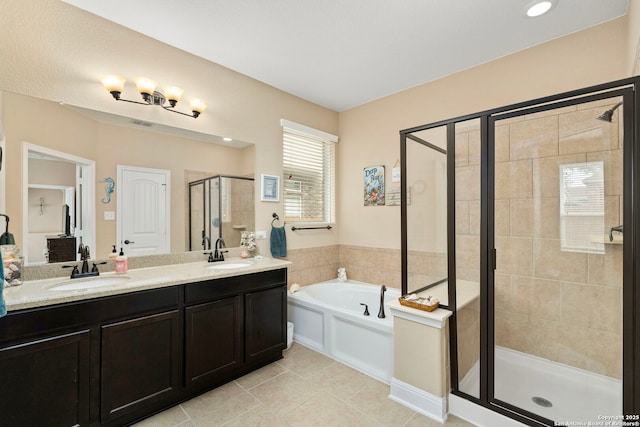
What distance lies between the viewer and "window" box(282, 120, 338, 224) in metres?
3.47

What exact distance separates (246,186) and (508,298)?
101 inches

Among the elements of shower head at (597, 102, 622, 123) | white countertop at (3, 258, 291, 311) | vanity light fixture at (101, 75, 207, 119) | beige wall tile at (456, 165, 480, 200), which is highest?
vanity light fixture at (101, 75, 207, 119)

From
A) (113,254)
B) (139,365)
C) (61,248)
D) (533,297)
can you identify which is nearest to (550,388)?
(533,297)

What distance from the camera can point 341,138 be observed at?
399 cm

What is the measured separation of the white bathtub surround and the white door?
2063mm

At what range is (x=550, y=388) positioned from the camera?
1835mm

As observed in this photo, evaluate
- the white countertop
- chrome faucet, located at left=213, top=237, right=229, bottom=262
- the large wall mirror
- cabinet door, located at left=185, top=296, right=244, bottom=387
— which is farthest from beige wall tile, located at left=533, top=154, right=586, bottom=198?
the large wall mirror

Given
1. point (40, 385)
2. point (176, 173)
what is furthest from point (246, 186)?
point (40, 385)

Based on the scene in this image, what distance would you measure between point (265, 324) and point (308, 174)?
2004 millimetres

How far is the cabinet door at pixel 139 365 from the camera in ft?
5.52

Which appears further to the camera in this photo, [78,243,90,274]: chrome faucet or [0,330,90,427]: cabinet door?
[78,243,90,274]: chrome faucet

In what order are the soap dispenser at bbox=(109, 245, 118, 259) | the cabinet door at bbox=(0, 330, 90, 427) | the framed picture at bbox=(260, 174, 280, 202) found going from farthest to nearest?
the framed picture at bbox=(260, 174, 280, 202) → the soap dispenser at bbox=(109, 245, 118, 259) → the cabinet door at bbox=(0, 330, 90, 427)

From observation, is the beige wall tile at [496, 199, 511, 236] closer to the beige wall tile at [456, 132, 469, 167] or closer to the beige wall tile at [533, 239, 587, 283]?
the beige wall tile at [533, 239, 587, 283]

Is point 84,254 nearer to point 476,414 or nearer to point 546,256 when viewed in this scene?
point 476,414
